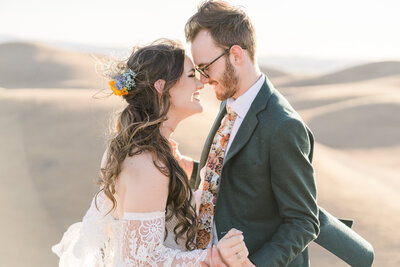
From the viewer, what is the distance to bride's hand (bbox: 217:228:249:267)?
8.38 ft

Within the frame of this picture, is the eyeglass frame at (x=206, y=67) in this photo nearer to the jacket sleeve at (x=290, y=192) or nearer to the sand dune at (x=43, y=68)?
the jacket sleeve at (x=290, y=192)

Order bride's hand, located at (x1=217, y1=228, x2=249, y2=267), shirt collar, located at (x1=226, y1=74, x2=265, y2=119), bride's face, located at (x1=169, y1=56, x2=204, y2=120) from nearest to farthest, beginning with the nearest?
bride's hand, located at (x1=217, y1=228, x2=249, y2=267) < shirt collar, located at (x1=226, y1=74, x2=265, y2=119) < bride's face, located at (x1=169, y1=56, x2=204, y2=120)

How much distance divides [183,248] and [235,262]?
58cm

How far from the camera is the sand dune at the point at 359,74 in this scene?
30.6m

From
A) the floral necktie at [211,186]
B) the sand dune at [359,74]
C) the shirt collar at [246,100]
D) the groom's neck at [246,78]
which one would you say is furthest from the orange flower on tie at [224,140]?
the sand dune at [359,74]

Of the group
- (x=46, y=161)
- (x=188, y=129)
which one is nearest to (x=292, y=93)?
(x=188, y=129)

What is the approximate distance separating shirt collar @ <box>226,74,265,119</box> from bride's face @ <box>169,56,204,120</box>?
0.98 feet

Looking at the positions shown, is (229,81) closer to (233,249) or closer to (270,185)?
(270,185)

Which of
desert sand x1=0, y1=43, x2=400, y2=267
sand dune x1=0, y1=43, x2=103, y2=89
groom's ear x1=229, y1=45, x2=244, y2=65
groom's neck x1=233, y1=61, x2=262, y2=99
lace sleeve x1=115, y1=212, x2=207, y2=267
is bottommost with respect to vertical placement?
sand dune x1=0, y1=43, x2=103, y2=89

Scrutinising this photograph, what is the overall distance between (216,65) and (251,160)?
0.70 metres

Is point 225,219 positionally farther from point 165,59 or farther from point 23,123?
point 23,123

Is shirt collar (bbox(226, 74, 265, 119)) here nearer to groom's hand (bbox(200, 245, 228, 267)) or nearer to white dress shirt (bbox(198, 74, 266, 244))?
white dress shirt (bbox(198, 74, 266, 244))

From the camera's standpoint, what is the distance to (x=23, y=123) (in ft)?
36.9

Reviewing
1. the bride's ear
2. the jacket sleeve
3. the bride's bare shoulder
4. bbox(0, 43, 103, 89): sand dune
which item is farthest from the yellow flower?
bbox(0, 43, 103, 89): sand dune
